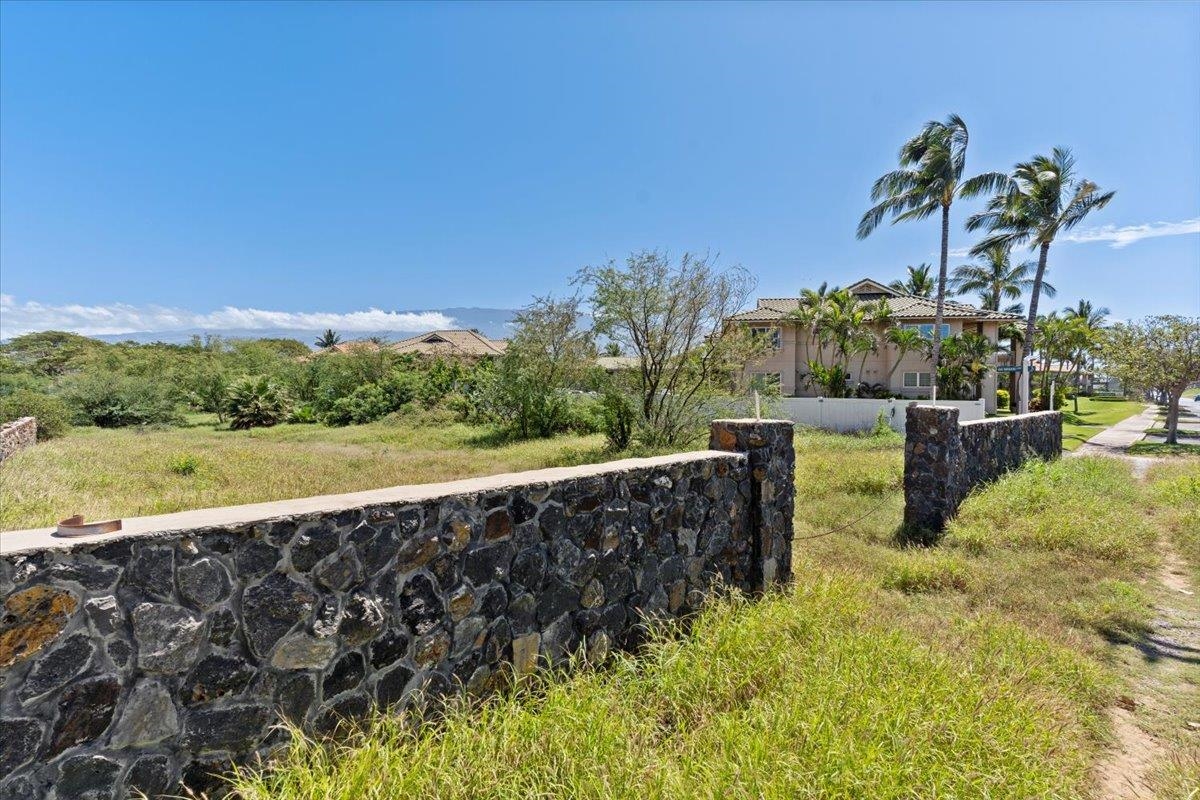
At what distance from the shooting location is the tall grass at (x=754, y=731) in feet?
8.05

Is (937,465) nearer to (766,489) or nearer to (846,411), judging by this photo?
(766,489)

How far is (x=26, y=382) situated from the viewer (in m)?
25.5

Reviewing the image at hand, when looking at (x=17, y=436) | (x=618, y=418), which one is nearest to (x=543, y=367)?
(x=618, y=418)

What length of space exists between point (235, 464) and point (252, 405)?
1330cm

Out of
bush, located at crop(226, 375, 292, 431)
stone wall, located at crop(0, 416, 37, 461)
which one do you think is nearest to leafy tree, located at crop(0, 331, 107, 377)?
bush, located at crop(226, 375, 292, 431)

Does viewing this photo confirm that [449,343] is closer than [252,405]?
No

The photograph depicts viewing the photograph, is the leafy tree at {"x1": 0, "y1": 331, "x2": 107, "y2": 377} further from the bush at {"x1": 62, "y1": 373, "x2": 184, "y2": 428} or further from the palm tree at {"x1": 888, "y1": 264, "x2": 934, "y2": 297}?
the palm tree at {"x1": 888, "y1": 264, "x2": 934, "y2": 297}

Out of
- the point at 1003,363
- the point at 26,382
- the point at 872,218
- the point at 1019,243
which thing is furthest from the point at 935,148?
the point at 26,382

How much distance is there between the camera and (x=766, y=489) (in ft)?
16.1

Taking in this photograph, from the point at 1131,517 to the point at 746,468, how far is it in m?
6.11

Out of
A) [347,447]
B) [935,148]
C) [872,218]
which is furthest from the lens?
[872,218]

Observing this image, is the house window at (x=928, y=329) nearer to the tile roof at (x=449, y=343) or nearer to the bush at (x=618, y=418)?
the bush at (x=618, y=418)

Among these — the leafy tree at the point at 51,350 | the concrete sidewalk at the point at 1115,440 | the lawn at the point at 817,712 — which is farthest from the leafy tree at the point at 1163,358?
the leafy tree at the point at 51,350

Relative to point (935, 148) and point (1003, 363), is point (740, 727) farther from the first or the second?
point (1003, 363)
